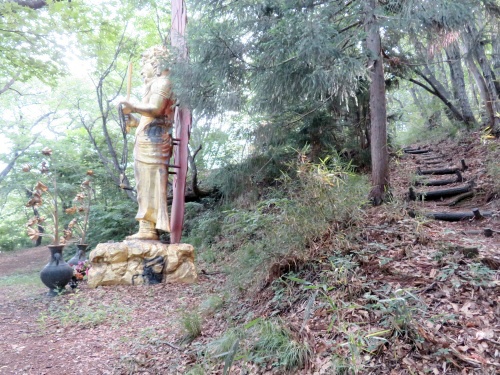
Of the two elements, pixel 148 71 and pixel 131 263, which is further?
pixel 148 71

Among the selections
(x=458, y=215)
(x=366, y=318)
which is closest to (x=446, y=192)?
(x=458, y=215)

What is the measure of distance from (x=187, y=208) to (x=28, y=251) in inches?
412

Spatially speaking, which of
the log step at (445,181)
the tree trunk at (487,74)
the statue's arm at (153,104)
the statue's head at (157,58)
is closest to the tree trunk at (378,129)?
the log step at (445,181)

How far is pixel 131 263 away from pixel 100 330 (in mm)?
2262

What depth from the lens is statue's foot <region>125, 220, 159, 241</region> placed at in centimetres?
685

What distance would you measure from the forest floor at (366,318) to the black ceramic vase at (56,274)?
63 cm

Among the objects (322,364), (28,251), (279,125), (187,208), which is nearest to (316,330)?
(322,364)

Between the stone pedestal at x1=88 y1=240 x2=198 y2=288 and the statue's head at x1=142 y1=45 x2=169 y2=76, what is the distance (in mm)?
3070

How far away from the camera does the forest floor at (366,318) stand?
2.17 metres

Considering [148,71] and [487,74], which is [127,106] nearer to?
[148,71]

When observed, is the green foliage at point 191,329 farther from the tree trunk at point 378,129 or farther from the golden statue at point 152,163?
the golden statue at point 152,163

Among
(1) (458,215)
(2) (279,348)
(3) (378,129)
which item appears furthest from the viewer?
(3) (378,129)

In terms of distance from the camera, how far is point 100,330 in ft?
13.8

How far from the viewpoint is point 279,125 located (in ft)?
20.8
